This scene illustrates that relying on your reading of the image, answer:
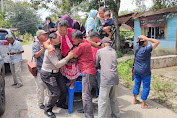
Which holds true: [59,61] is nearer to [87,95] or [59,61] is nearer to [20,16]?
[87,95]

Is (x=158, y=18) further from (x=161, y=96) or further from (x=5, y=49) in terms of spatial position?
(x=5, y=49)

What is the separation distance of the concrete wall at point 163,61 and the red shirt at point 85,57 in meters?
5.39

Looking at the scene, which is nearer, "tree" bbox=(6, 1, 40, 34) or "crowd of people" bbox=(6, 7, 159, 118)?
"crowd of people" bbox=(6, 7, 159, 118)

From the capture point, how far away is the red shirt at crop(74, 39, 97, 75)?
3.17 metres

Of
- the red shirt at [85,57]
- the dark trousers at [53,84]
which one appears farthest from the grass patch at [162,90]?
the dark trousers at [53,84]

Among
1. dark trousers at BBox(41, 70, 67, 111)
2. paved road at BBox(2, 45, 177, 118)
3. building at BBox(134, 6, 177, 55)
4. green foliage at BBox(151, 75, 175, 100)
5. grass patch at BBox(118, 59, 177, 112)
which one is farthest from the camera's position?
building at BBox(134, 6, 177, 55)

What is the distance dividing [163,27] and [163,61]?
10.5ft

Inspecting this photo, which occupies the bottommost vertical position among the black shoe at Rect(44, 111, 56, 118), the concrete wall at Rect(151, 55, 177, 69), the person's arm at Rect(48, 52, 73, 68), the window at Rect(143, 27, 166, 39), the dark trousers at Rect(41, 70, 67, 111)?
the black shoe at Rect(44, 111, 56, 118)

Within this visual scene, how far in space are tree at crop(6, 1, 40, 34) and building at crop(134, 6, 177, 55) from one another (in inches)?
1065

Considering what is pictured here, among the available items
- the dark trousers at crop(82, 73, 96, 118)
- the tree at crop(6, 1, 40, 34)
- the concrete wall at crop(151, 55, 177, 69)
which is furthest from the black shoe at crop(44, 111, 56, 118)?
the tree at crop(6, 1, 40, 34)

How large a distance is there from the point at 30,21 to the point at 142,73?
34.5m

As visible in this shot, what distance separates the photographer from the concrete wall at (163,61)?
7.83 m

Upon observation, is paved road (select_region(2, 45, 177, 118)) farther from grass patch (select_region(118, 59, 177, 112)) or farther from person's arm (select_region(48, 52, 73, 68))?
person's arm (select_region(48, 52, 73, 68))

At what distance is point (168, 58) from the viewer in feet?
27.0
